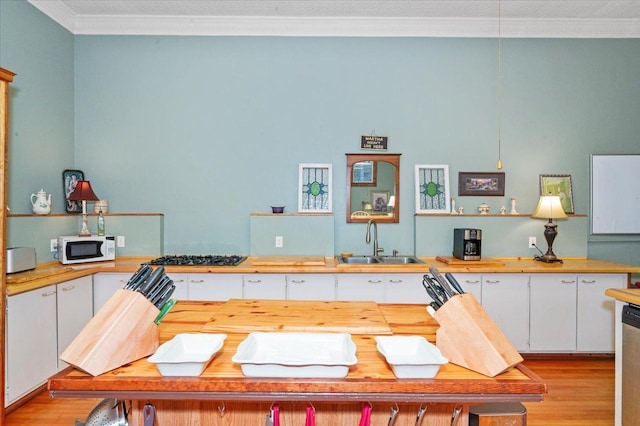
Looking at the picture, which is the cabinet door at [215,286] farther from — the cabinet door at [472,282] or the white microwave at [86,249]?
the cabinet door at [472,282]

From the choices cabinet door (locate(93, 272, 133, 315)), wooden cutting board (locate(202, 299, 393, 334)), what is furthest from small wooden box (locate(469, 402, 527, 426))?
cabinet door (locate(93, 272, 133, 315))

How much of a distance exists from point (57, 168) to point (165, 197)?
101cm

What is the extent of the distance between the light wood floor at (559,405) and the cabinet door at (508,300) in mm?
412

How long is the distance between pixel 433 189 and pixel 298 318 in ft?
8.63

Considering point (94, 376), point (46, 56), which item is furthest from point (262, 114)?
point (94, 376)

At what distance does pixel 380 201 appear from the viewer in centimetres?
392

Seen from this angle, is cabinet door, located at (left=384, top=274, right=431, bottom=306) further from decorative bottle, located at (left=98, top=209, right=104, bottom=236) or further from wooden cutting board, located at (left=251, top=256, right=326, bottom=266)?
decorative bottle, located at (left=98, top=209, right=104, bottom=236)

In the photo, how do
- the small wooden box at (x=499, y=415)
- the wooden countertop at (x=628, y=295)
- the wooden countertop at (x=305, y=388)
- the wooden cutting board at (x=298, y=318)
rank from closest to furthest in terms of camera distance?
the wooden countertop at (x=305, y=388)
the small wooden box at (x=499, y=415)
the wooden cutting board at (x=298, y=318)
the wooden countertop at (x=628, y=295)

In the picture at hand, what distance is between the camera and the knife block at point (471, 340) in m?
1.19

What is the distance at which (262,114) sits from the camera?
390cm

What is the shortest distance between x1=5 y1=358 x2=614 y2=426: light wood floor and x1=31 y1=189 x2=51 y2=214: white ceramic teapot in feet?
4.96

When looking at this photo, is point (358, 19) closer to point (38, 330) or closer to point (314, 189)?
point (314, 189)

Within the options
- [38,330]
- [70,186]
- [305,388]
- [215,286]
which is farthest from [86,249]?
[305,388]

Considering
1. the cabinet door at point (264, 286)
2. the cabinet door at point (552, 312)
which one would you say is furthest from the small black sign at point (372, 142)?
the cabinet door at point (552, 312)
